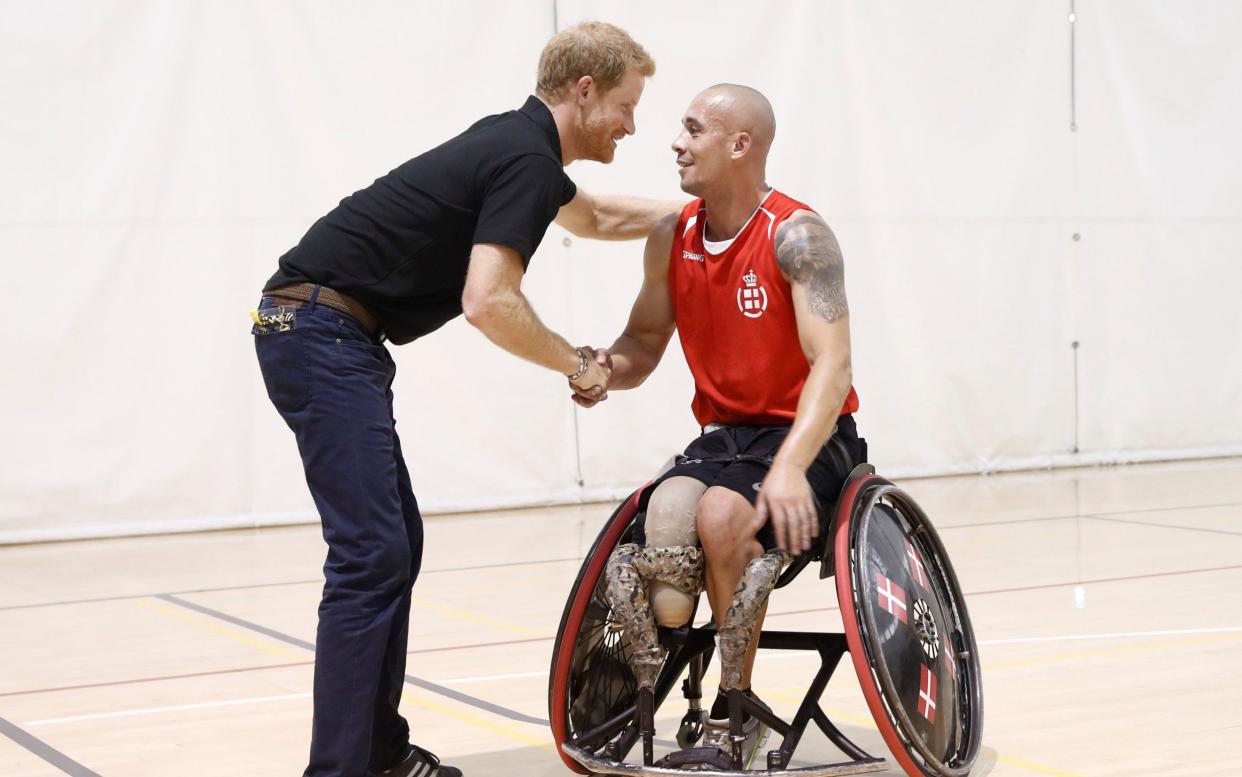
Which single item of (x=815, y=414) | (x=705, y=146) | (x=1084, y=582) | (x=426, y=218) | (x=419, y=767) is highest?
(x=705, y=146)

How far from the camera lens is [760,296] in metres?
2.88

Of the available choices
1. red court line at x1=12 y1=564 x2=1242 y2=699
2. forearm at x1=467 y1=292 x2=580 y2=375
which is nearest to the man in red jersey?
forearm at x1=467 y1=292 x2=580 y2=375

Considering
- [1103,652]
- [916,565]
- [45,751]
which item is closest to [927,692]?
[916,565]

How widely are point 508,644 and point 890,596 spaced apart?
73.0 inches

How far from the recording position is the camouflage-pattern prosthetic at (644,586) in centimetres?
268

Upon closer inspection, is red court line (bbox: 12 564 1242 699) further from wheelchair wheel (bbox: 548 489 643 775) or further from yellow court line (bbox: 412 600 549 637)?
wheelchair wheel (bbox: 548 489 643 775)

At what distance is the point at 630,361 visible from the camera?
3.17m

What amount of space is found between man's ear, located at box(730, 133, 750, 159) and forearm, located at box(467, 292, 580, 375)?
0.48 meters

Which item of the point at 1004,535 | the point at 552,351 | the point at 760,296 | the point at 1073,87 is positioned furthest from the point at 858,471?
the point at 1073,87

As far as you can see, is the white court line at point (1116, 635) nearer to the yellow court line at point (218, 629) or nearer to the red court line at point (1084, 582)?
the red court line at point (1084, 582)

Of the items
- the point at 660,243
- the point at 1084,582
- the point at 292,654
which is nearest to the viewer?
the point at 660,243

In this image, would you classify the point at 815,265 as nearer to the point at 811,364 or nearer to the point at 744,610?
the point at 811,364

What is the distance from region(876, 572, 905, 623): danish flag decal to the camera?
2.65 metres

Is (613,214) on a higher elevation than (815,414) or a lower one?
higher
